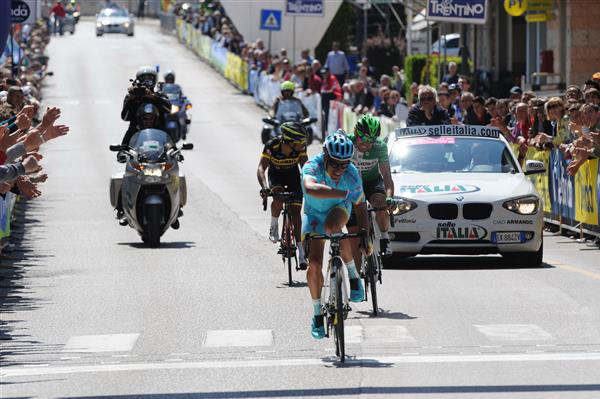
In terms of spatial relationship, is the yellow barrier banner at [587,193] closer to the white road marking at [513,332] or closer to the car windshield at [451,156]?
the car windshield at [451,156]

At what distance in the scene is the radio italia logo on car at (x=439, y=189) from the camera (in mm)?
17969

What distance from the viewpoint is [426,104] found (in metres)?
21.5

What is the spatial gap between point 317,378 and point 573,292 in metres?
5.48

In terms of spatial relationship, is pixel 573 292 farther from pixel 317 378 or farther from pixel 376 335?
pixel 317 378

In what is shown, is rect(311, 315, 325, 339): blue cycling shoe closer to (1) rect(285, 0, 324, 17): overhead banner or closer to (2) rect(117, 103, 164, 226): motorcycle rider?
(2) rect(117, 103, 164, 226): motorcycle rider

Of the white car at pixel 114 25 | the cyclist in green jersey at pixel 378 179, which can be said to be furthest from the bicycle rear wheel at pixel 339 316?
the white car at pixel 114 25

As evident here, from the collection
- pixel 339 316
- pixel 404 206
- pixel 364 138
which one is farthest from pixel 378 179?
pixel 339 316

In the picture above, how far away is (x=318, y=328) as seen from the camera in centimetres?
1179

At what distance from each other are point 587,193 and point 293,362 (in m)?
10.5

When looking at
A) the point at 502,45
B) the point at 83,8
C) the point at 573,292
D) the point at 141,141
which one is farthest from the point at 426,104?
the point at 83,8

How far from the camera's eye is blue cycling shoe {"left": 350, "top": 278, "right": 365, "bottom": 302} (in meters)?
12.2

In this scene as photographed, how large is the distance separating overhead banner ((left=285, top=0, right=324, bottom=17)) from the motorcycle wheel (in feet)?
99.1

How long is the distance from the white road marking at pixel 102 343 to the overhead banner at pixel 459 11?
1882 cm

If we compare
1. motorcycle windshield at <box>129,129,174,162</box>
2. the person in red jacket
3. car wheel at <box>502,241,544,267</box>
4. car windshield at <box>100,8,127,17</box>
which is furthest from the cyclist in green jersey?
car windshield at <box>100,8,127,17</box>
